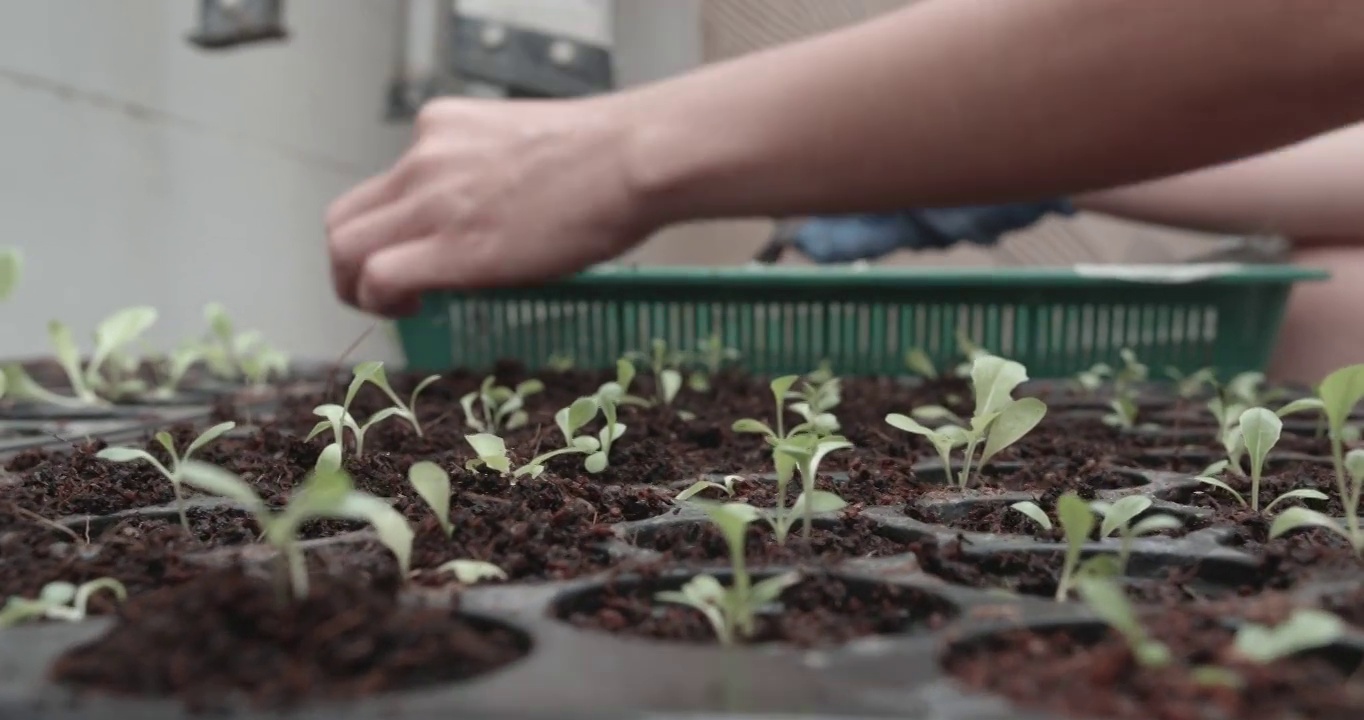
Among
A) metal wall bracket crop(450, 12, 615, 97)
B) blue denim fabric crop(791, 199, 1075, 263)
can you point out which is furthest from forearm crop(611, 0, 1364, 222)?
metal wall bracket crop(450, 12, 615, 97)

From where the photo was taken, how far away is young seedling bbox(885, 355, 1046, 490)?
24.3 inches

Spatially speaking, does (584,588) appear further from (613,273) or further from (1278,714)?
(613,273)

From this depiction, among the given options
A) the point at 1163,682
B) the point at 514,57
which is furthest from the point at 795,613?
the point at 514,57

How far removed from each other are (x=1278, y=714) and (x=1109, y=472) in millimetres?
424

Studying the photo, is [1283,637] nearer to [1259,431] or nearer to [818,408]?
[1259,431]

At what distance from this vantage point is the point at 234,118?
7.03ft

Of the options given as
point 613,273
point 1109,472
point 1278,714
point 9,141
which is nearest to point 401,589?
point 1278,714

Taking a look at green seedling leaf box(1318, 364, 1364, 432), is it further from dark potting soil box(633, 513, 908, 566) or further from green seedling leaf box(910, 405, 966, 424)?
green seedling leaf box(910, 405, 966, 424)

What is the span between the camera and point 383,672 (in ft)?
1.00

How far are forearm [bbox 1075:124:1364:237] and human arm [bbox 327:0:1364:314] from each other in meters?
0.77

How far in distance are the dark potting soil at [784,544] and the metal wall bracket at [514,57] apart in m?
1.81

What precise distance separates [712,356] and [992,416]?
2.52 ft

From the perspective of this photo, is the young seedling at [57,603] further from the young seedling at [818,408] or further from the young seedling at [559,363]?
the young seedling at [559,363]

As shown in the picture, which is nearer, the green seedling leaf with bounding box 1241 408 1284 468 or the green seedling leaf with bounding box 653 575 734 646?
the green seedling leaf with bounding box 653 575 734 646
